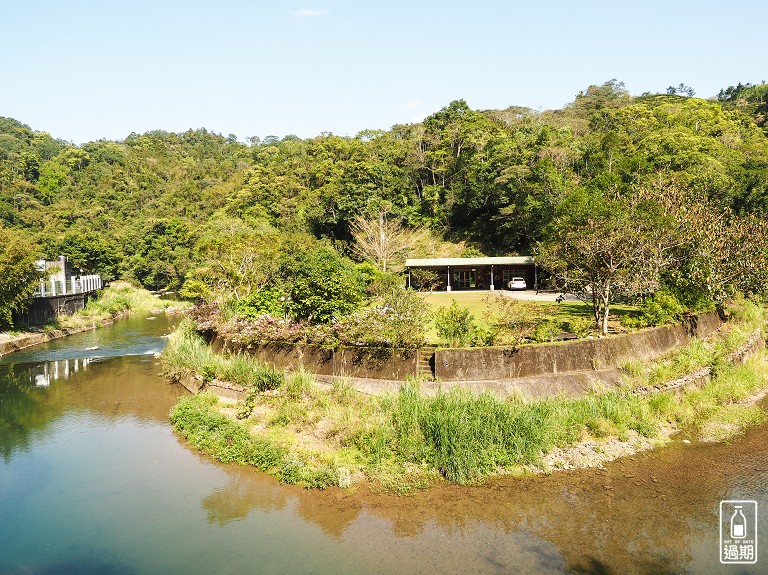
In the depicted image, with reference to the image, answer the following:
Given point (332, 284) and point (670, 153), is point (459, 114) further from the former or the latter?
point (332, 284)

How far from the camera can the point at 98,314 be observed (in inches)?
1534

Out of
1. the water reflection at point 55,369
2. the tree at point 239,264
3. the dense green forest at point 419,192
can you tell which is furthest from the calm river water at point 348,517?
the tree at point 239,264

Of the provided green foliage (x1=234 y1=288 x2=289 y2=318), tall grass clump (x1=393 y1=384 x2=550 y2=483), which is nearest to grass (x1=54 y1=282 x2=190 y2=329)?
green foliage (x1=234 y1=288 x2=289 y2=318)

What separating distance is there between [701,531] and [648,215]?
12.3 m

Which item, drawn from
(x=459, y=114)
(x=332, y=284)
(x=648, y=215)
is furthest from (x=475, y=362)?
(x=459, y=114)

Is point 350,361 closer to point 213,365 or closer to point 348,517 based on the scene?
point 213,365

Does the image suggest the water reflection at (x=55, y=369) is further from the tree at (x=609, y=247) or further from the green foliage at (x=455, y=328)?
the tree at (x=609, y=247)

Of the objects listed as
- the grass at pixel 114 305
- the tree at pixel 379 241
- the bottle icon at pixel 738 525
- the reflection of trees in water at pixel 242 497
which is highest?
the tree at pixel 379 241

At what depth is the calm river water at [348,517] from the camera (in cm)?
807

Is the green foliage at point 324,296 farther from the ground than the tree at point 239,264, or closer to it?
closer to it

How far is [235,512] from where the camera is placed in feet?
32.2

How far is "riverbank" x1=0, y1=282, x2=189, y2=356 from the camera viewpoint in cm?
2769

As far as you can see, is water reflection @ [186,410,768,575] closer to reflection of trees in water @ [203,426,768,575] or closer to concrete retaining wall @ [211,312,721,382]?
reflection of trees in water @ [203,426,768,575]

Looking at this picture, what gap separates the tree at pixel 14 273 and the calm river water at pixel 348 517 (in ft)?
52.7
